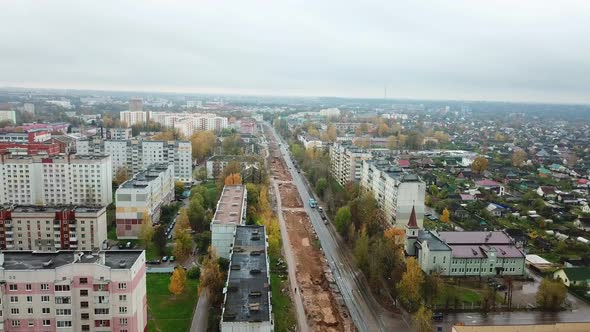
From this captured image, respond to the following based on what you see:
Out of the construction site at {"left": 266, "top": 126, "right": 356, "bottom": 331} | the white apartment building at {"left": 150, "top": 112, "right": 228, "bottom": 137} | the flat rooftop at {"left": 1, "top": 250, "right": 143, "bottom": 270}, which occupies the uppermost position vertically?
the white apartment building at {"left": 150, "top": 112, "right": 228, "bottom": 137}

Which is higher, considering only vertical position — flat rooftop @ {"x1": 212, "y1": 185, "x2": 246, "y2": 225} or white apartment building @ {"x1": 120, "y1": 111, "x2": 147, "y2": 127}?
white apartment building @ {"x1": 120, "y1": 111, "x2": 147, "y2": 127}

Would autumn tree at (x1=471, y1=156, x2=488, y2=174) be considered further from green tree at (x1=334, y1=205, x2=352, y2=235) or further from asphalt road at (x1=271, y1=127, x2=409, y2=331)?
green tree at (x1=334, y1=205, x2=352, y2=235)

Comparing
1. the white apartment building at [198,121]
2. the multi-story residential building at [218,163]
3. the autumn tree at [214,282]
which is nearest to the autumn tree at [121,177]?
the multi-story residential building at [218,163]

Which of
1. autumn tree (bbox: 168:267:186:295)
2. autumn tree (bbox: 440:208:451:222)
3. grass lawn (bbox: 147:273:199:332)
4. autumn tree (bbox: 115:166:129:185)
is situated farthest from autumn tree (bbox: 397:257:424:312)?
autumn tree (bbox: 115:166:129:185)

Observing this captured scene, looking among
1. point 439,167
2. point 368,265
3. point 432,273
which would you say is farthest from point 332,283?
point 439,167

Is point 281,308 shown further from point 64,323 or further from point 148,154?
point 148,154

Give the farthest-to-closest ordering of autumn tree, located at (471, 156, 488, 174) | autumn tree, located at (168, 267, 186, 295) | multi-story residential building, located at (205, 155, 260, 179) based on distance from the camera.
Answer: autumn tree, located at (471, 156, 488, 174) < multi-story residential building, located at (205, 155, 260, 179) < autumn tree, located at (168, 267, 186, 295)

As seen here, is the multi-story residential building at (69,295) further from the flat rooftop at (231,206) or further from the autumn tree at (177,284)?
the flat rooftop at (231,206)
